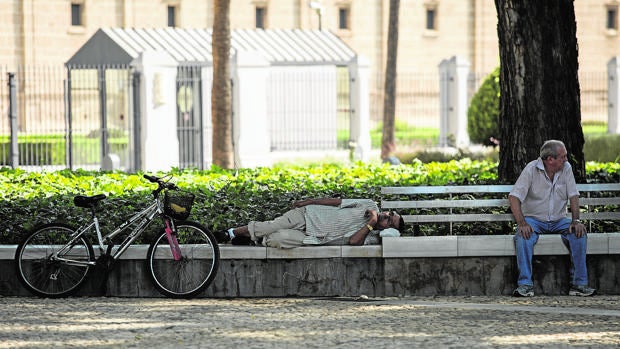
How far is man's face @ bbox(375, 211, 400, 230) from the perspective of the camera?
11.2 meters

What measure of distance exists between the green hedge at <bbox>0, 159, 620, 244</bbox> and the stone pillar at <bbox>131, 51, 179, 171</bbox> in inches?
369

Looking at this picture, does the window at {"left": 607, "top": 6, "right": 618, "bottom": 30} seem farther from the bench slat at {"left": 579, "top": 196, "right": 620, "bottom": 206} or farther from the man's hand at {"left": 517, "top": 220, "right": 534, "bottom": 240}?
the man's hand at {"left": 517, "top": 220, "right": 534, "bottom": 240}

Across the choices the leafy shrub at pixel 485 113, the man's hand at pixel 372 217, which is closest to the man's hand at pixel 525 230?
the man's hand at pixel 372 217

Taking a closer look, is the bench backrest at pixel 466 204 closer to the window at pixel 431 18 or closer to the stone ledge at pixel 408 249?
the stone ledge at pixel 408 249

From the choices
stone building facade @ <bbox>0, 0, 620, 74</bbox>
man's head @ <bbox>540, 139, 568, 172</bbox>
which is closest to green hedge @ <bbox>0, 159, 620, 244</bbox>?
man's head @ <bbox>540, 139, 568, 172</bbox>

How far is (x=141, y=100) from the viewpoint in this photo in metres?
A: 27.2

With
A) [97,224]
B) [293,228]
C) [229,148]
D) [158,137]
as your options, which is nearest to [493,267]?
[293,228]

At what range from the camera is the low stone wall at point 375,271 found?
1109cm

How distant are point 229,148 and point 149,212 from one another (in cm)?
1450

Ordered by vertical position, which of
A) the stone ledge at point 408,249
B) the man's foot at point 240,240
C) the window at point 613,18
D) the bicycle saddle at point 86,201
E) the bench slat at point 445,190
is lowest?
the stone ledge at point 408,249

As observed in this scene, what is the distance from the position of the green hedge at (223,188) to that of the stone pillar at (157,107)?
30.7ft

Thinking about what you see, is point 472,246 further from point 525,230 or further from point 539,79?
point 539,79

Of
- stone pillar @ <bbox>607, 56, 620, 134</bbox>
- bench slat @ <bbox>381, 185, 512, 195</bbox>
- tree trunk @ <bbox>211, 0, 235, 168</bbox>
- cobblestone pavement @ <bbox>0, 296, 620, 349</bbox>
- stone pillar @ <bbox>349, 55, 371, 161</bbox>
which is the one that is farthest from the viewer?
stone pillar @ <bbox>607, 56, 620, 134</bbox>

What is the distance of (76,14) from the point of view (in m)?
51.1
